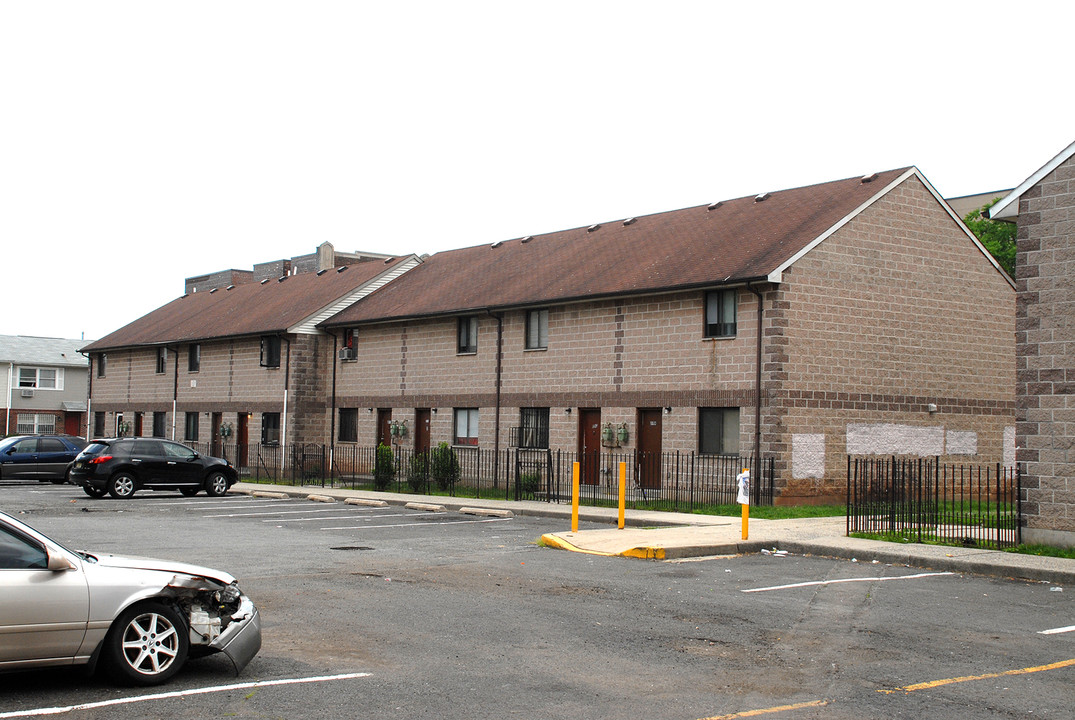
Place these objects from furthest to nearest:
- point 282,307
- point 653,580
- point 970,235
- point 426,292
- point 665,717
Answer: point 282,307
point 426,292
point 970,235
point 653,580
point 665,717

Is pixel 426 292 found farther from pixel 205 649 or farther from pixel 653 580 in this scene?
pixel 205 649

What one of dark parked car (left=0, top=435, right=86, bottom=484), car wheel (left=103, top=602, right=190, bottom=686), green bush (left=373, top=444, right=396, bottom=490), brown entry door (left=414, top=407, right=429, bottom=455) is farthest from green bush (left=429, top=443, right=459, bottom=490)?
car wheel (left=103, top=602, right=190, bottom=686)

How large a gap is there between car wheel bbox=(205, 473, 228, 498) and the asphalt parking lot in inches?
504

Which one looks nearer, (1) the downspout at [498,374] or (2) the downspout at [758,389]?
(2) the downspout at [758,389]

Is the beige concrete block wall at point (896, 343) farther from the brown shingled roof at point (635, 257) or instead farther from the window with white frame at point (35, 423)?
the window with white frame at point (35, 423)

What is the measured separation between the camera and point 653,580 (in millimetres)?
13445

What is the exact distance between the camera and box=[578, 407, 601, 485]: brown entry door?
29.2 meters

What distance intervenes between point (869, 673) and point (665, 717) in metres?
2.20

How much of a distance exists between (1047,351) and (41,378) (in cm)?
6153

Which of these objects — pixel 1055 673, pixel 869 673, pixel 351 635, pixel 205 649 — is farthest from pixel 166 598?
pixel 1055 673

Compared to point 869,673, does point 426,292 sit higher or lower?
higher

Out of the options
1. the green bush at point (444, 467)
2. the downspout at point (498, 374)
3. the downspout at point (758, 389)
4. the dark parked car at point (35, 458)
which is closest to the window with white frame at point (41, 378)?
the dark parked car at point (35, 458)

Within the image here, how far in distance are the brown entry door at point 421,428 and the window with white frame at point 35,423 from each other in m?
38.5

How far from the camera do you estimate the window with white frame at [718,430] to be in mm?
26156
